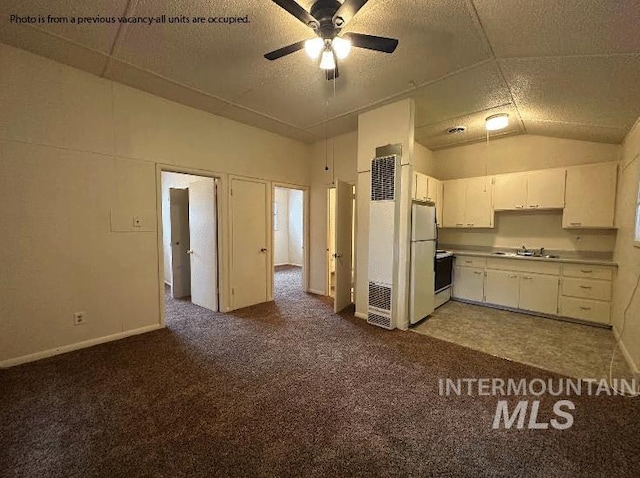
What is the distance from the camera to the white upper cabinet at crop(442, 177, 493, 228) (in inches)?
176

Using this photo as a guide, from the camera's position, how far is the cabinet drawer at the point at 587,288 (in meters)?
3.39

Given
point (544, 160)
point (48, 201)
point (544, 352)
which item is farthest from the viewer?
point (544, 160)

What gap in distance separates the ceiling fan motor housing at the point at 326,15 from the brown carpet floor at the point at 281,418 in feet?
8.88

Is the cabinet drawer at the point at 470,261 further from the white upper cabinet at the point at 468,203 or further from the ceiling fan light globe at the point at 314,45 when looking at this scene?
the ceiling fan light globe at the point at 314,45

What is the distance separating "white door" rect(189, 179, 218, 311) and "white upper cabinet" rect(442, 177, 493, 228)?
4.10 meters

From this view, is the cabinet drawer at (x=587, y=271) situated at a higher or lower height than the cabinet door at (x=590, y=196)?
lower

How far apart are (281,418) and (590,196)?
4726 mm

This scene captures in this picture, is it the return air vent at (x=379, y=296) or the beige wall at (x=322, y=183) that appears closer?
the return air vent at (x=379, y=296)

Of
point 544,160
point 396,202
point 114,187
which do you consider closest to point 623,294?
point 544,160

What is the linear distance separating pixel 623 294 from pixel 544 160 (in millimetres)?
2219

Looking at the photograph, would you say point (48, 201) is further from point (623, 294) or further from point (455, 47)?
point (623, 294)

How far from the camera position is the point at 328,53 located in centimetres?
192

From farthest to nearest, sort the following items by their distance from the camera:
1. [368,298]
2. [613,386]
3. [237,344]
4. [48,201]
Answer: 1. [368,298]
2. [237,344]
3. [48,201]
4. [613,386]

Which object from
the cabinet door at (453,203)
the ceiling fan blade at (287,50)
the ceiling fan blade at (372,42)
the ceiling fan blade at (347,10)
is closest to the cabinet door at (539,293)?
the cabinet door at (453,203)
